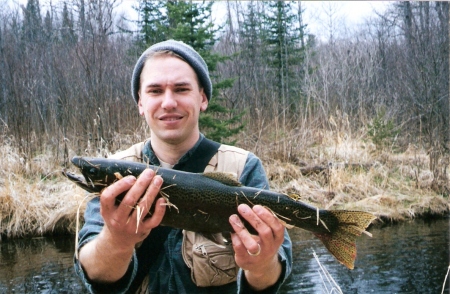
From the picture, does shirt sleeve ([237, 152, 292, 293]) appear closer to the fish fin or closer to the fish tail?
the fish tail

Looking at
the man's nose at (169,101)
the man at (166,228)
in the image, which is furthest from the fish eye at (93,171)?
the man's nose at (169,101)

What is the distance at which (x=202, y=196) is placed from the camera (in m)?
2.73

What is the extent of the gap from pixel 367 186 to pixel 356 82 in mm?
6267

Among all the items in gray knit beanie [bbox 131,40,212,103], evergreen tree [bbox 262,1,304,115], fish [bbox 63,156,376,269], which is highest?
evergreen tree [bbox 262,1,304,115]

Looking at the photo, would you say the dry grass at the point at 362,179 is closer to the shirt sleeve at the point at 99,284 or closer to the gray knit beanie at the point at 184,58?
the gray knit beanie at the point at 184,58

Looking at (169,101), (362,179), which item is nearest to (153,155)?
(169,101)

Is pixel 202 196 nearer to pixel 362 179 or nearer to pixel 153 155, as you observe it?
pixel 153 155

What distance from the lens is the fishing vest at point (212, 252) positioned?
10.0 feet

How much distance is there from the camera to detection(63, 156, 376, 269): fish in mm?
2688

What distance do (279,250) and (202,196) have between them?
0.71m

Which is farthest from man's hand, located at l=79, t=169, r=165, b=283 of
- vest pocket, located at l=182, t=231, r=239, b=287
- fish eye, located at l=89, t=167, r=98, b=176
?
vest pocket, located at l=182, t=231, r=239, b=287

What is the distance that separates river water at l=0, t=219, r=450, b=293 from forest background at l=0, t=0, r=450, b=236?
104 centimetres

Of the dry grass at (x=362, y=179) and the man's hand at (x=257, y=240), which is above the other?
the man's hand at (x=257, y=240)

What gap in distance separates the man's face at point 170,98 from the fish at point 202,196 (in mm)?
453
